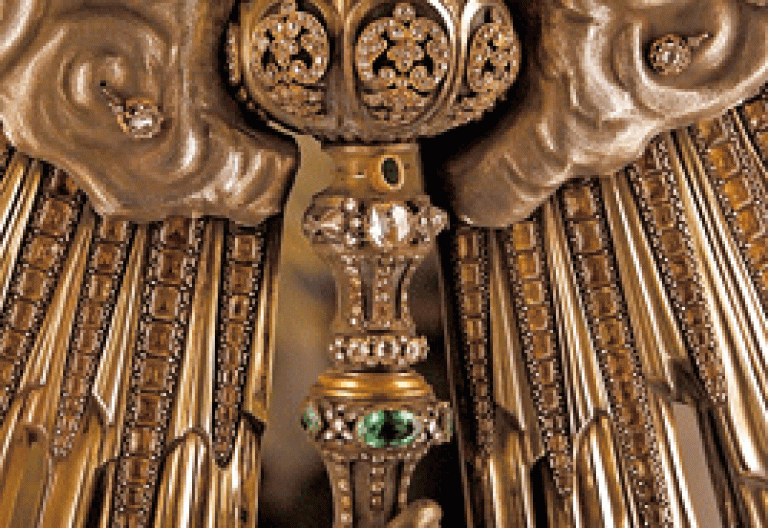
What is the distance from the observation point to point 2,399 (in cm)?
61

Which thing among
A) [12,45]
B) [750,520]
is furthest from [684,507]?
[12,45]

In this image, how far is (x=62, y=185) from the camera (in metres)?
0.62

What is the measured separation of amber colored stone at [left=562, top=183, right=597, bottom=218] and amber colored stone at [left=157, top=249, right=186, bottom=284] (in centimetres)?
25

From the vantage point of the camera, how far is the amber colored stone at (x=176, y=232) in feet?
2.12

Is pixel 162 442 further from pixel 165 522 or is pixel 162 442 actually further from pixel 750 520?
pixel 750 520

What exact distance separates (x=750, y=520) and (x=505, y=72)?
320 millimetres

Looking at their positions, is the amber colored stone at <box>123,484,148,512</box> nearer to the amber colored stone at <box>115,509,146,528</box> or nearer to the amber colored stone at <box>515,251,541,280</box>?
the amber colored stone at <box>115,509,146,528</box>

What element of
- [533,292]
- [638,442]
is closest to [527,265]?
[533,292]

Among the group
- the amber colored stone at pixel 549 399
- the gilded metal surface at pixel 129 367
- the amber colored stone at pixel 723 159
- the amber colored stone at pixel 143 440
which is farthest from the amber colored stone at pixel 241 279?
the amber colored stone at pixel 723 159

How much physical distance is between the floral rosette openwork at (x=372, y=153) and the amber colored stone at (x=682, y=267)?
168mm

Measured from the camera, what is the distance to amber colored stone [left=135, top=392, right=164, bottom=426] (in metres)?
0.64

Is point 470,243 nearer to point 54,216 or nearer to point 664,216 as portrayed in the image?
point 664,216

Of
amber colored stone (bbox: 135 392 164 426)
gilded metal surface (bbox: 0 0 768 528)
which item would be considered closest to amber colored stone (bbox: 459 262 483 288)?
gilded metal surface (bbox: 0 0 768 528)

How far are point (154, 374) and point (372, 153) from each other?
20 cm
